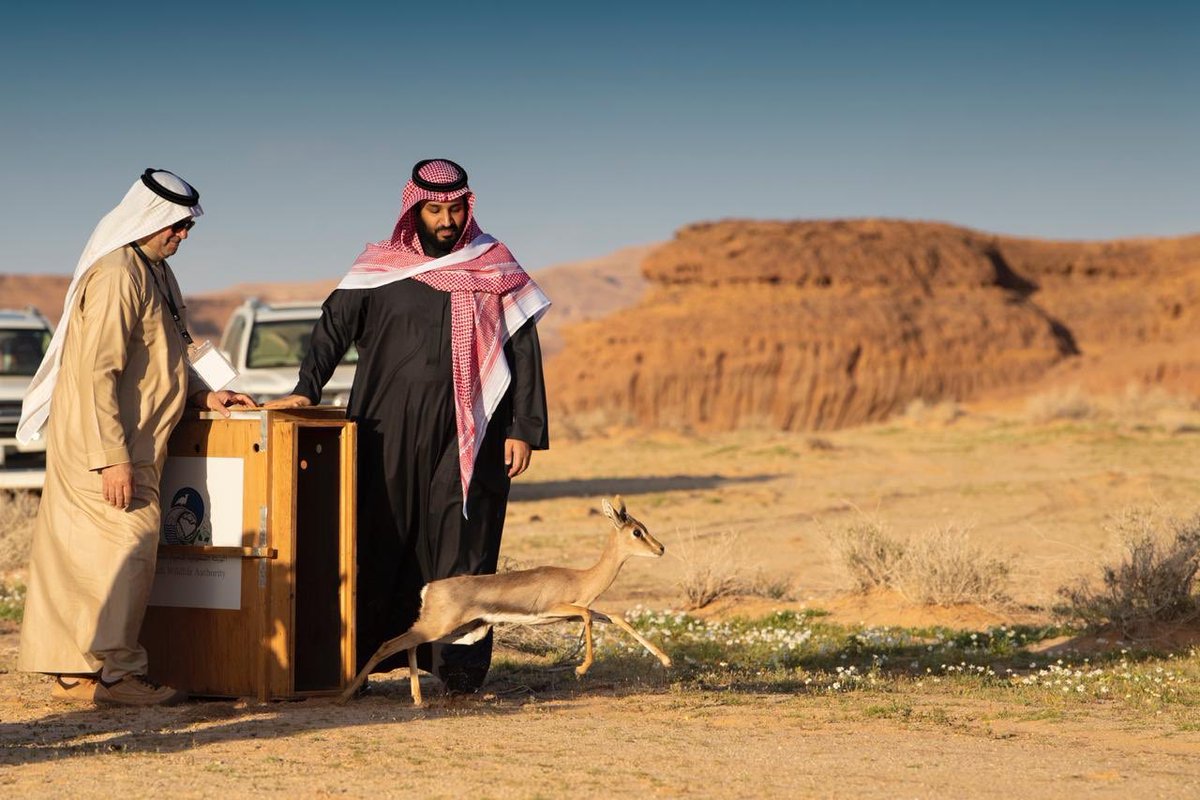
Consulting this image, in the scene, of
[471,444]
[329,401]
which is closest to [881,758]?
[471,444]

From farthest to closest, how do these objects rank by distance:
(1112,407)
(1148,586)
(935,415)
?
(935,415) < (1112,407) < (1148,586)

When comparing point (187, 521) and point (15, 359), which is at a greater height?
point (15, 359)

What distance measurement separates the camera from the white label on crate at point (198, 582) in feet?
19.5

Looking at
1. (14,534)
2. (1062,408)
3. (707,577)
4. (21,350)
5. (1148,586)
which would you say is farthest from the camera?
(1062,408)

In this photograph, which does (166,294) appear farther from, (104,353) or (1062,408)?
(1062,408)

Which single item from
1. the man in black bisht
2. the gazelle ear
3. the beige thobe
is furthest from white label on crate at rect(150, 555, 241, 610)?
the gazelle ear

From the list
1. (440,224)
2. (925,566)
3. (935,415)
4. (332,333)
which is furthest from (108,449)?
(935,415)

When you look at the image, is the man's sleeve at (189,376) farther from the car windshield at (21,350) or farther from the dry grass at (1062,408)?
the dry grass at (1062,408)

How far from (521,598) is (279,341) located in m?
11.6

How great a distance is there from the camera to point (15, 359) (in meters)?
15.5

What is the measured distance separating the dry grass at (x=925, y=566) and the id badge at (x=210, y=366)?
531 centimetres

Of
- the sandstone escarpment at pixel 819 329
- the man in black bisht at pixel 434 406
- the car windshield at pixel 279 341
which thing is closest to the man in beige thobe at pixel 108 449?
the man in black bisht at pixel 434 406

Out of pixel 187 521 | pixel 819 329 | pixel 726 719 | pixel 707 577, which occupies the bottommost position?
pixel 726 719

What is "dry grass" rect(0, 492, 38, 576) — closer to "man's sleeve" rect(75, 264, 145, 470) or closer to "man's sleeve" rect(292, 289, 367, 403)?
"man's sleeve" rect(292, 289, 367, 403)
